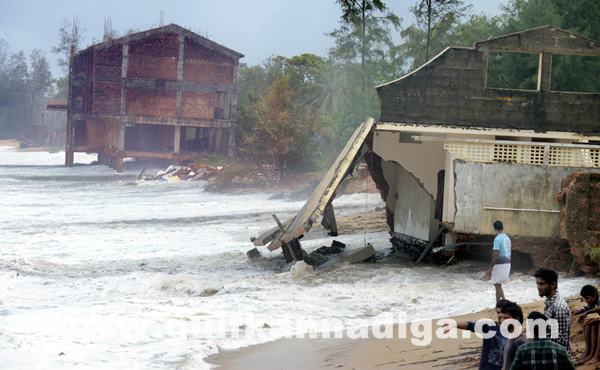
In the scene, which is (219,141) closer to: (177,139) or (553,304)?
(177,139)

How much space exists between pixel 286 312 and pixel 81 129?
150ft

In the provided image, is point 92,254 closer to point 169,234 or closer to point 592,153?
point 169,234

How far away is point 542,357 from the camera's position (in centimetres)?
575

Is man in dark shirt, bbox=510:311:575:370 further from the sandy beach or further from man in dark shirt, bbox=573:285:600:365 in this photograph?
the sandy beach

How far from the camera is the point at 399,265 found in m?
18.2

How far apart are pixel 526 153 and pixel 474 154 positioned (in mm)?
943

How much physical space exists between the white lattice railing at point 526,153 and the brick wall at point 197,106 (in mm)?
33838

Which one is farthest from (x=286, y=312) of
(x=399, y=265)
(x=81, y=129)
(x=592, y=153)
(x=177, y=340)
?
(x=81, y=129)

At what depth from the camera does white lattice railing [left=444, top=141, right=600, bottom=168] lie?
56.8ft

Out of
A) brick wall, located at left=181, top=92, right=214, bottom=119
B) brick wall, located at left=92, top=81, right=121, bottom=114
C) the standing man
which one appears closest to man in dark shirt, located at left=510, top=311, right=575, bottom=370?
the standing man

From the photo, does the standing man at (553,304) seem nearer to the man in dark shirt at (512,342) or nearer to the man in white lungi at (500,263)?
the man in dark shirt at (512,342)

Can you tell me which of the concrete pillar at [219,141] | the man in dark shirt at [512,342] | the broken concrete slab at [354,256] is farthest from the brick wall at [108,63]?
the man in dark shirt at [512,342]

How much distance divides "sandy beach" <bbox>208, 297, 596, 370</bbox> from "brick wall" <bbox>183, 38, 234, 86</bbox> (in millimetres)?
39560

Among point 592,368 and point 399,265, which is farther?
point 399,265
